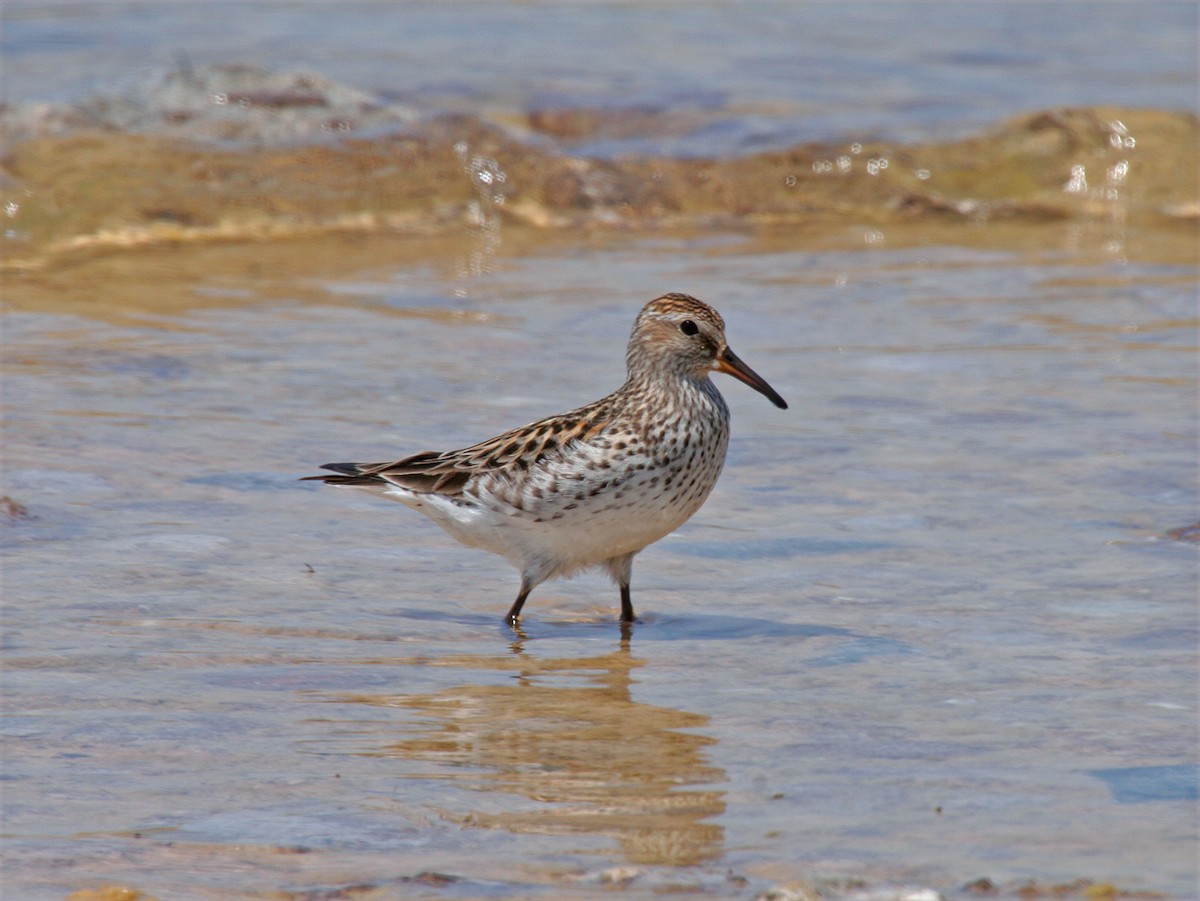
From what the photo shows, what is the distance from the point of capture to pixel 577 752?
5.39 meters

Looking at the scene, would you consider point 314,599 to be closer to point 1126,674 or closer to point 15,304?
point 1126,674

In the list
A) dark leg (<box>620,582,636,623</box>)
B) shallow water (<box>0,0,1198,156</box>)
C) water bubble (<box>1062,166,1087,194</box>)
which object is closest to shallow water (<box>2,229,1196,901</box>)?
dark leg (<box>620,582,636,623</box>)

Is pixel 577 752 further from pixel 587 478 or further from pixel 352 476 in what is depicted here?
pixel 352 476

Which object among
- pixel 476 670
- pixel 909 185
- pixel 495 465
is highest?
pixel 909 185

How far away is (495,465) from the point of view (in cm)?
704

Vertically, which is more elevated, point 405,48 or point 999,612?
point 405,48

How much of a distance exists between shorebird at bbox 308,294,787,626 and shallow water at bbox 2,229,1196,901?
31 cm

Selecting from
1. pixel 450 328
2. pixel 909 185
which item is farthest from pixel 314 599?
pixel 909 185

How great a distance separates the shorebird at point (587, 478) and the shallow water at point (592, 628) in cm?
31

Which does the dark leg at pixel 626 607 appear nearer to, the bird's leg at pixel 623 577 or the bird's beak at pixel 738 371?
the bird's leg at pixel 623 577

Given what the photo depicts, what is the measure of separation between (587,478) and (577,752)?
63.1 inches

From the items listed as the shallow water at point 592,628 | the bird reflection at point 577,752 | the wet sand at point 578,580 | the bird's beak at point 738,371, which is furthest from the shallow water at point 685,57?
the bird reflection at point 577,752

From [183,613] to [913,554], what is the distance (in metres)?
3.11

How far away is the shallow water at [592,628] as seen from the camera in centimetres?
462
